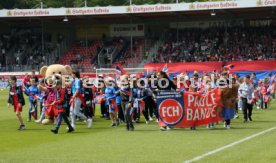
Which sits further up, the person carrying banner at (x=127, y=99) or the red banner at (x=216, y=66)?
the red banner at (x=216, y=66)

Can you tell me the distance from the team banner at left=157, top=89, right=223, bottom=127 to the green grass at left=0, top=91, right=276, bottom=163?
360mm

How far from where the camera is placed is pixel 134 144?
1541 cm

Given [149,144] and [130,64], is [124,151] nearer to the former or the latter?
[149,144]

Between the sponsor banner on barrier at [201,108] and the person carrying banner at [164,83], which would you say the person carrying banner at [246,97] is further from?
the person carrying banner at [164,83]

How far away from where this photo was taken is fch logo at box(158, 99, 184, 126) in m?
19.4

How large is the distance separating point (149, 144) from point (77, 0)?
230 feet

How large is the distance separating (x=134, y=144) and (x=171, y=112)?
13.9 feet

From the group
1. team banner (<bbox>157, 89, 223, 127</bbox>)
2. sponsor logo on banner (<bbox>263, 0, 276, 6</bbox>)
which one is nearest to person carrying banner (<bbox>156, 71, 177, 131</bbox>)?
team banner (<bbox>157, 89, 223, 127</bbox>)

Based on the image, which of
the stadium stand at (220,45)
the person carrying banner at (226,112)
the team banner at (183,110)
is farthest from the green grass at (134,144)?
the stadium stand at (220,45)

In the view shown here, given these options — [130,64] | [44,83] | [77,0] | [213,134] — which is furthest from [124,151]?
[77,0]

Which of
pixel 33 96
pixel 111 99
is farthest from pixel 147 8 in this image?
pixel 111 99

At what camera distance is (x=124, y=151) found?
14.0m

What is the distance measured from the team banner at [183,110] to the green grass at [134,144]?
36cm

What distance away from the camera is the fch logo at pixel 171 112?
63.6 feet
